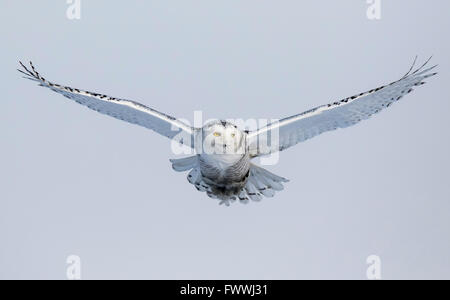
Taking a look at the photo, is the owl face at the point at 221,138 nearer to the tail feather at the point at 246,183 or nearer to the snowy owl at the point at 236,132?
the snowy owl at the point at 236,132

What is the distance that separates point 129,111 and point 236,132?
6.11 feet

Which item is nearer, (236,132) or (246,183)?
(236,132)

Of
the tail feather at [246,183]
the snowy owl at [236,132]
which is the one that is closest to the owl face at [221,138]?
the snowy owl at [236,132]

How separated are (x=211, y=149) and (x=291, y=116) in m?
1.29

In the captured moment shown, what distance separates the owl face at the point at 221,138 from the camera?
12281 millimetres

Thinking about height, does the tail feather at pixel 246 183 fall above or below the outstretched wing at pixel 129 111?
below

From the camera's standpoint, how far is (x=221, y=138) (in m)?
12.3

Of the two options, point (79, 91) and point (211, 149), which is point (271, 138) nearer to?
point (211, 149)

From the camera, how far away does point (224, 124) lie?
484 inches

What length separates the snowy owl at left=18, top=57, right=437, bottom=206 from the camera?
1248cm

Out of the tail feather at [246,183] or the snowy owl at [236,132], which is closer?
the snowy owl at [236,132]

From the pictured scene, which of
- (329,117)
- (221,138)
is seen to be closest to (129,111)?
(221,138)

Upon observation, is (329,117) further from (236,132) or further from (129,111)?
(129,111)

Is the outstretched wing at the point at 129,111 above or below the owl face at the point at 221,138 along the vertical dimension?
above
